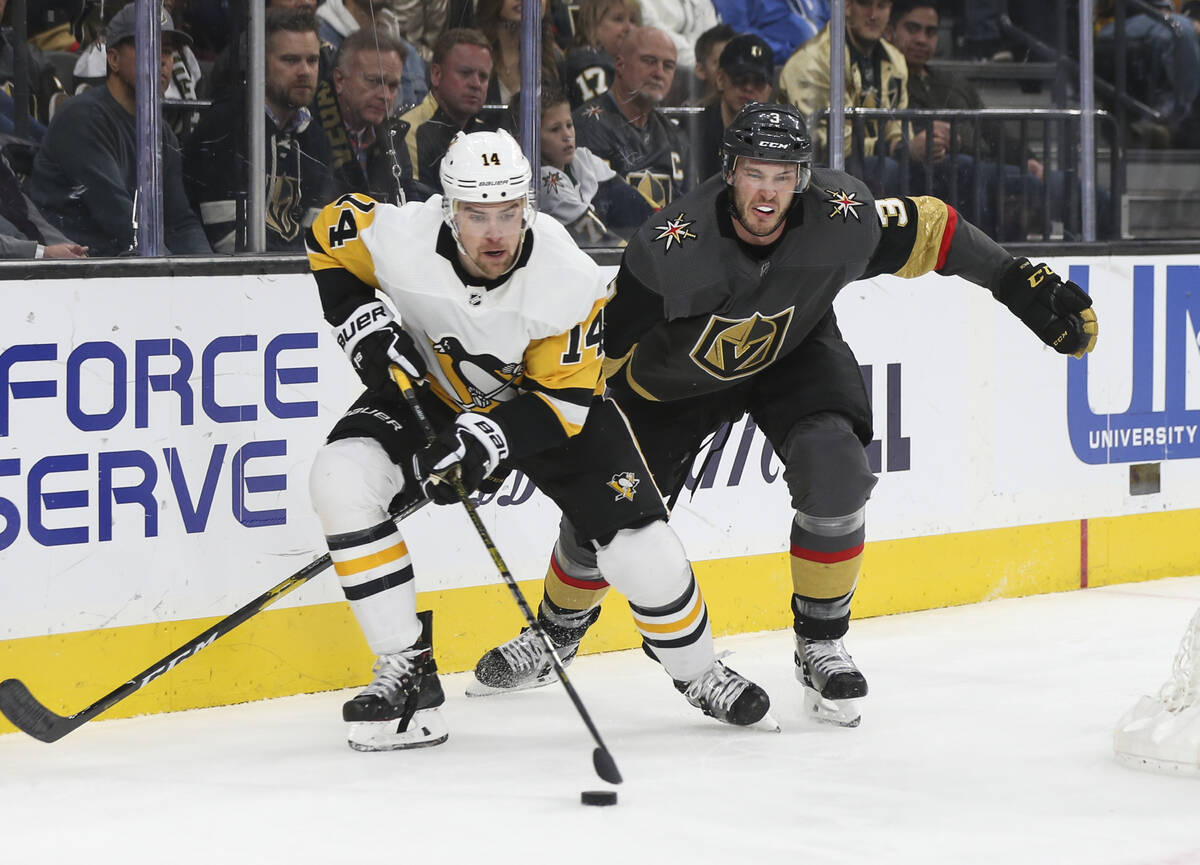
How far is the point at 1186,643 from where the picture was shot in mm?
3092

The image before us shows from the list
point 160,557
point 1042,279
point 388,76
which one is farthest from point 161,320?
point 1042,279

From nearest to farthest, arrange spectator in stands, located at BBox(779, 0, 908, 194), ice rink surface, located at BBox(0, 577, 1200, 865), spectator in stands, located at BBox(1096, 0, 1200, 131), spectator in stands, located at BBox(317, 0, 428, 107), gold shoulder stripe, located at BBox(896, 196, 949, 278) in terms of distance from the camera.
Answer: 1. ice rink surface, located at BBox(0, 577, 1200, 865)
2. gold shoulder stripe, located at BBox(896, 196, 949, 278)
3. spectator in stands, located at BBox(317, 0, 428, 107)
4. spectator in stands, located at BBox(779, 0, 908, 194)
5. spectator in stands, located at BBox(1096, 0, 1200, 131)

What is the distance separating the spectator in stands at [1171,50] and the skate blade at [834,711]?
268 cm

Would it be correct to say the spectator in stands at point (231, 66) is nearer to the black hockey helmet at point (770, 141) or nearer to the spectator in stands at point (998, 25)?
the black hockey helmet at point (770, 141)

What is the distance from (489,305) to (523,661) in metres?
0.89

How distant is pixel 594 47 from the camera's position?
4.29 metres

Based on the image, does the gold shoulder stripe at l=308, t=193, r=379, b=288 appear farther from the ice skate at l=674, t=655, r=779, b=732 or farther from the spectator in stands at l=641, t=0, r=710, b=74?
the spectator in stands at l=641, t=0, r=710, b=74

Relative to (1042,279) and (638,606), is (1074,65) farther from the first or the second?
(638,606)

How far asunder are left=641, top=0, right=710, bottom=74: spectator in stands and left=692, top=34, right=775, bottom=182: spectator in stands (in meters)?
0.09

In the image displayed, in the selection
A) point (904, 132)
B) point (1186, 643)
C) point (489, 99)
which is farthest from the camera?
point (904, 132)

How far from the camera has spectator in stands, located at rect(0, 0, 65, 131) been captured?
3357 millimetres

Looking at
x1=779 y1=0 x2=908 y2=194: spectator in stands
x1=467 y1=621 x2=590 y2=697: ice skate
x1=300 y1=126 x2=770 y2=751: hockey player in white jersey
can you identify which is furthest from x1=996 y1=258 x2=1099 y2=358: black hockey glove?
x1=779 y1=0 x2=908 y2=194: spectator in stands

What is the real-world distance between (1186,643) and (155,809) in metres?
1.72

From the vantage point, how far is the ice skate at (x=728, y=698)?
130 inches
